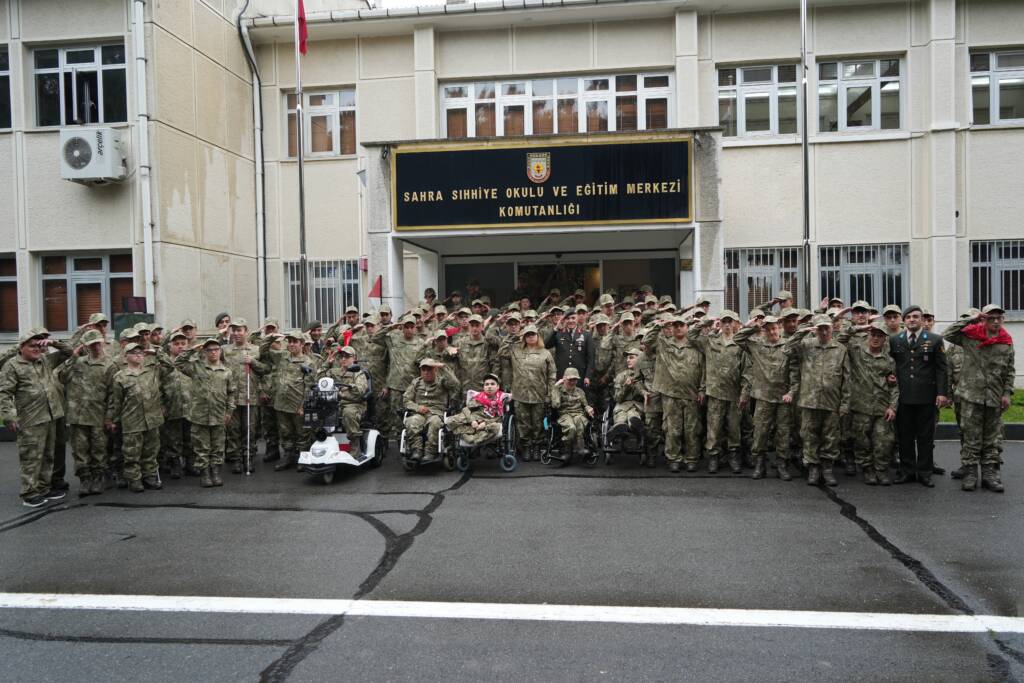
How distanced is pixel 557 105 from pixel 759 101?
445 cm

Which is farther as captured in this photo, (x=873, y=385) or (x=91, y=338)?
(x=91, y=338)

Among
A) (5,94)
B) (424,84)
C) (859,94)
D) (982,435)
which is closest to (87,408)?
(982,435)

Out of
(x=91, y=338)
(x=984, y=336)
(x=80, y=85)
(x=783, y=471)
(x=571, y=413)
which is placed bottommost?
(x=783, y=471)

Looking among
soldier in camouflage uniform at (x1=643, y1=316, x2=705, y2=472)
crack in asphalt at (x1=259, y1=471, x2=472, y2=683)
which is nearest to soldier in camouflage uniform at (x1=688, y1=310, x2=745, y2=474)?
soldier in camouflage uniform at (x1=643, y1=316, x2=705, y2=472)

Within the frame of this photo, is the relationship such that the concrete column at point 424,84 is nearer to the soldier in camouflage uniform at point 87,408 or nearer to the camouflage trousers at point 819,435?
the soldier in camouflage uniform at point 87,408

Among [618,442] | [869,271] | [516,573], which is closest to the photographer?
[516,573]

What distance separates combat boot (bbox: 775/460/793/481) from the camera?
8.96 metres

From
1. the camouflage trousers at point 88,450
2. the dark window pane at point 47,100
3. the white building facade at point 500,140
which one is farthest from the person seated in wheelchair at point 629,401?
the dark window pane at point 47,100

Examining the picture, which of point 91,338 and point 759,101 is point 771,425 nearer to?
point 91,338

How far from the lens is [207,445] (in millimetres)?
9336

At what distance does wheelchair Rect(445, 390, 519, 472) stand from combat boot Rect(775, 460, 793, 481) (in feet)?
10.2

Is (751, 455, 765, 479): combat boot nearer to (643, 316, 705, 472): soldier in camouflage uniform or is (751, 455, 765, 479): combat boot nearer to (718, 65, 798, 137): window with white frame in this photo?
(643, 316, 705, 472): soldier in camouflage uniform

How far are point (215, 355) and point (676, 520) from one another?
5.89m

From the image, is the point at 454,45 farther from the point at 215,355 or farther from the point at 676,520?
the point at 676,520
